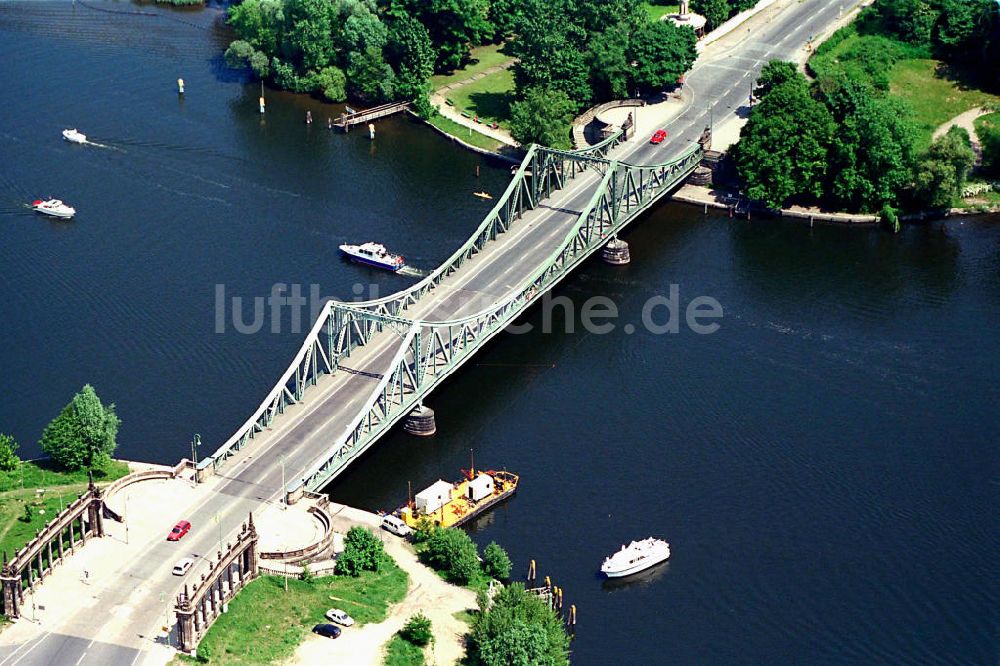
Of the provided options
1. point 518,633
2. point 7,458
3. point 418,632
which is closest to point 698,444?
point 518,633

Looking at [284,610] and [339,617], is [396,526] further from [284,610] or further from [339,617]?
[284,610]

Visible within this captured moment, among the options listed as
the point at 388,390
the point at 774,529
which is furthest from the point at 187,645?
the point at 774,529

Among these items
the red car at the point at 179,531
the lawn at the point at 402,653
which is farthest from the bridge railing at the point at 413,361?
the lawn at the point at 402,653

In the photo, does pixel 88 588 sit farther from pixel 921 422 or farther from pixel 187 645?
pixel 921 422

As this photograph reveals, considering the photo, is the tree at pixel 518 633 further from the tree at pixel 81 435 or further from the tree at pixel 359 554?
the tree at pixel 81 435

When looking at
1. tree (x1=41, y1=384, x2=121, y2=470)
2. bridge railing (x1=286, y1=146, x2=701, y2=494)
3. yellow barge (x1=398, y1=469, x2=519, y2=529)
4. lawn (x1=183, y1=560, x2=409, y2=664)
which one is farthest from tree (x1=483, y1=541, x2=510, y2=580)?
tree (x1=41, y1=384, x2=121, y2=470)

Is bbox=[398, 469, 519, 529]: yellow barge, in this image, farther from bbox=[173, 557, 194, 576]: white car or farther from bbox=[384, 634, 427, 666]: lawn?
bbox=[173, 557, 194, 576]: white car

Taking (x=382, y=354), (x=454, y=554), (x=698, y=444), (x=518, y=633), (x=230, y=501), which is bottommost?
(x=698, y=444)

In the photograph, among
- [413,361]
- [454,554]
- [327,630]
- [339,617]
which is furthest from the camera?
[413,361]
